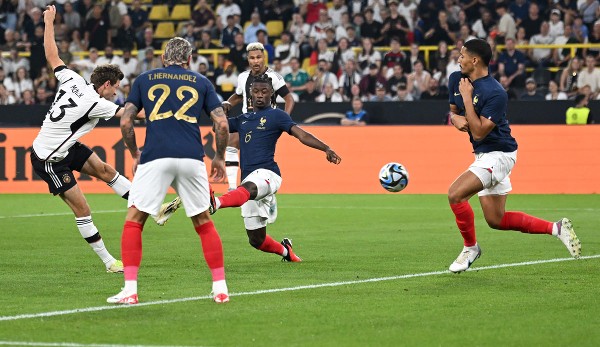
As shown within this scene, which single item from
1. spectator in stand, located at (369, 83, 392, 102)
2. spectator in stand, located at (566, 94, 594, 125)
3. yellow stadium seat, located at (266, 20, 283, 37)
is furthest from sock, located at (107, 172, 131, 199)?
yellow stadium seat, located at (266, 20, 283, 37)

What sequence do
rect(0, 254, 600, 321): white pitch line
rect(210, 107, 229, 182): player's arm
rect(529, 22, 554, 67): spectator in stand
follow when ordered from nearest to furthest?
rect(0, 254, 600, 321): white pitch line → rect(210, 107, 229, 182): player's arm → rect(529, 22, 554, 67): spectator in stand

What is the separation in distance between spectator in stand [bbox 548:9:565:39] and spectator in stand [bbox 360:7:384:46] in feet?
13.3

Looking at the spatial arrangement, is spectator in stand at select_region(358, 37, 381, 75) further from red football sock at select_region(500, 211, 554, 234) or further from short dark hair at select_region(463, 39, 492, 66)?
short dark hair at select_region(463, 39, 492, 66)

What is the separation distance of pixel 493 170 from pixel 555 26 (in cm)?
1655

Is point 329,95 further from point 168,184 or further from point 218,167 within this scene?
point 168,184

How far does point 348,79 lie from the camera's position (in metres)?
26.3

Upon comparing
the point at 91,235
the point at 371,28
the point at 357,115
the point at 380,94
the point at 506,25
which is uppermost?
the point at 506,25

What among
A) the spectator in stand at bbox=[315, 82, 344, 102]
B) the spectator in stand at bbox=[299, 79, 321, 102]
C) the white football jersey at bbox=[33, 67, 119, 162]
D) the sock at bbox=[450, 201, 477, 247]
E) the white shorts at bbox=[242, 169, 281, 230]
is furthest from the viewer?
the spectator in stand at bbox=[299, 79, 321, 102]

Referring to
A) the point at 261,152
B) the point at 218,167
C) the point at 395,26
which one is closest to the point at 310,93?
the point at 395,26

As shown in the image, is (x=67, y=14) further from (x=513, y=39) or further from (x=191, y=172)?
(x=191, y=172)

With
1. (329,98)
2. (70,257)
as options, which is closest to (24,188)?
(329,98)

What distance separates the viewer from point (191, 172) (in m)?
8.98

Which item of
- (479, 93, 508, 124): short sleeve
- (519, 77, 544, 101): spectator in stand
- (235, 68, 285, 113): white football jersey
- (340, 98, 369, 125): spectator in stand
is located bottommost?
(340, 98, 369, 125): spectator in stand

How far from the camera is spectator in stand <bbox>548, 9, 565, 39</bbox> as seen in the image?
26.5m
